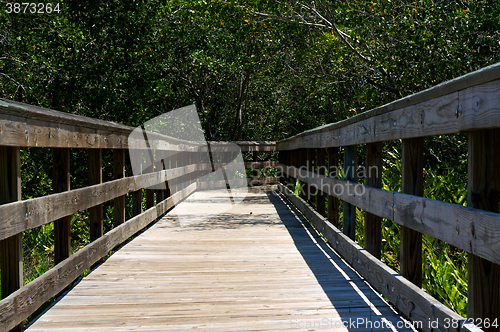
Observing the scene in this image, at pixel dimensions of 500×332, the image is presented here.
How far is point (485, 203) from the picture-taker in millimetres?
1793

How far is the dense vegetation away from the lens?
18.6ft

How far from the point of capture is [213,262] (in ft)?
12.9

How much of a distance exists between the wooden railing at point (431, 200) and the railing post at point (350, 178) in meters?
0.02

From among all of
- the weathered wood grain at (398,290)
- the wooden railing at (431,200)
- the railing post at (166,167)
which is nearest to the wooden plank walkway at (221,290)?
the weathered wood grain at (398,290)

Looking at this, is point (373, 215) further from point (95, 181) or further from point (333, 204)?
point (95, 181)

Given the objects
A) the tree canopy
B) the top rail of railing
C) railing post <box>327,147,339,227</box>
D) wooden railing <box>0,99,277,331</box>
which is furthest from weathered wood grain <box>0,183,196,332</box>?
the tree canopy

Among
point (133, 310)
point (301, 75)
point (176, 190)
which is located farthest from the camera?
point (301, 75)

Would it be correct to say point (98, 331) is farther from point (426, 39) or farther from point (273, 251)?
point (426, 39)

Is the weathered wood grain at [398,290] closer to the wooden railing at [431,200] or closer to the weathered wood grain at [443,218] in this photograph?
the wooden railing at [431,200]

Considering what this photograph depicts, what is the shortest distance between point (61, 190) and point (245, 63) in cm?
966

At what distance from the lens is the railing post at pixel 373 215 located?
122 inches

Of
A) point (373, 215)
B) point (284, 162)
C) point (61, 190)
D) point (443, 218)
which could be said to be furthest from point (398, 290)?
point (284, 162)

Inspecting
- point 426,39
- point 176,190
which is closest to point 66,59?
point 176,190

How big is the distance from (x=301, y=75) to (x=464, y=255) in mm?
8776
